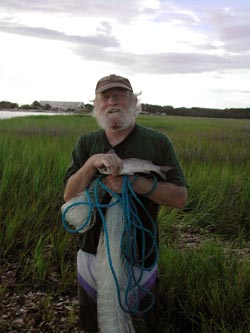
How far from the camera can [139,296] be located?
2.48 metres

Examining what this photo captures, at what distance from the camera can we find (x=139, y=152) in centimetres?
236

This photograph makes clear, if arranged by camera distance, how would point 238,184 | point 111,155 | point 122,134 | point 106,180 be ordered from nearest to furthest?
point 111,155, point 106,180, point 122,134, point 238,184

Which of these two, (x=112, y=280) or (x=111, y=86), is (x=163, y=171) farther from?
(x=112, y=280)

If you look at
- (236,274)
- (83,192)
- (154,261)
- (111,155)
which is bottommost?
(236,274)

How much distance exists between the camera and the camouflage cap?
2.32 meters

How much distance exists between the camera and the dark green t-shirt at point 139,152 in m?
2.37


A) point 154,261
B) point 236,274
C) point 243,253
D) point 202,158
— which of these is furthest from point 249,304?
point 202,158

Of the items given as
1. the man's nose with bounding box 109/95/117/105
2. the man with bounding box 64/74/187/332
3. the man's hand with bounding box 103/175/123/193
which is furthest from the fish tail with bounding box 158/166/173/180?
the man's nose with bounding box 109/95/117/105

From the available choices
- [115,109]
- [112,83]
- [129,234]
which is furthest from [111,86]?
[129,234]

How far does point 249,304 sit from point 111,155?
1.38 metres

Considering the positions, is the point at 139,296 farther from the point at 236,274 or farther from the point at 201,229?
the point at 201,229

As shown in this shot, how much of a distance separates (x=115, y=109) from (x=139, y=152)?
0.27 meters

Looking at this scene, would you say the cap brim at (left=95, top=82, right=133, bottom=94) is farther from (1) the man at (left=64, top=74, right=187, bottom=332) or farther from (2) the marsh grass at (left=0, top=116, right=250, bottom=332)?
(2) the marsh grass at (left=0, top=116, right=250, bottom=332)

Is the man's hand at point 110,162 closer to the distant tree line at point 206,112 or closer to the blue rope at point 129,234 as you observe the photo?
the blue rope at point 129,234
